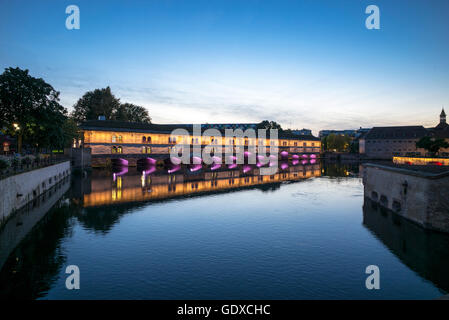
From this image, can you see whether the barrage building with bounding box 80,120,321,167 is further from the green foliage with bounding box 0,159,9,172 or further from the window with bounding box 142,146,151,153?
the green foliage with bounding box 0,159,9,172

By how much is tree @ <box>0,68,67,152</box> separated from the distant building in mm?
147975

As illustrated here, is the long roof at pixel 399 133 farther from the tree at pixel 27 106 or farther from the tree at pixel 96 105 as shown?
the tree at pixel 27 106

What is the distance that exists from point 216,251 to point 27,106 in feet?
120

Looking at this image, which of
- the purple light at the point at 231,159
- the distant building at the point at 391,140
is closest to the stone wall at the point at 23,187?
the purple light at the point at 231,159

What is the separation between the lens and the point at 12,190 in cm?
2667

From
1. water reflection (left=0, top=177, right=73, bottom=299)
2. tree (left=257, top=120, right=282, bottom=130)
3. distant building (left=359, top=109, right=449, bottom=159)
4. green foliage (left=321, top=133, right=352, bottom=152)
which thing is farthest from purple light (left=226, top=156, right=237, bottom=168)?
green foliage (left=321, top=133, right=352, bottom=152)

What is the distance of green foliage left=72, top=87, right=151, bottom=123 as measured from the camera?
117m

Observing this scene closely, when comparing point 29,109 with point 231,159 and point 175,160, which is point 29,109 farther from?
point 231,159

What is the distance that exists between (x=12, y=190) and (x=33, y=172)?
808cm

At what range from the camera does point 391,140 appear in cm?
15425

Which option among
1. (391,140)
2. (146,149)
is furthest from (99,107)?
(391,140)

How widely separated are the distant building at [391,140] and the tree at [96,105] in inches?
4987

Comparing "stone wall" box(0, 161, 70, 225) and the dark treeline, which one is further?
the dark treeline

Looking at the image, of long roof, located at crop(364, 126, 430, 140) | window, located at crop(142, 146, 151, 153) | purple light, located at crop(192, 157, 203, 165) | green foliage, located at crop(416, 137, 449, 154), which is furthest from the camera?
long roof, located at crop(364, 126, 430, 140)
